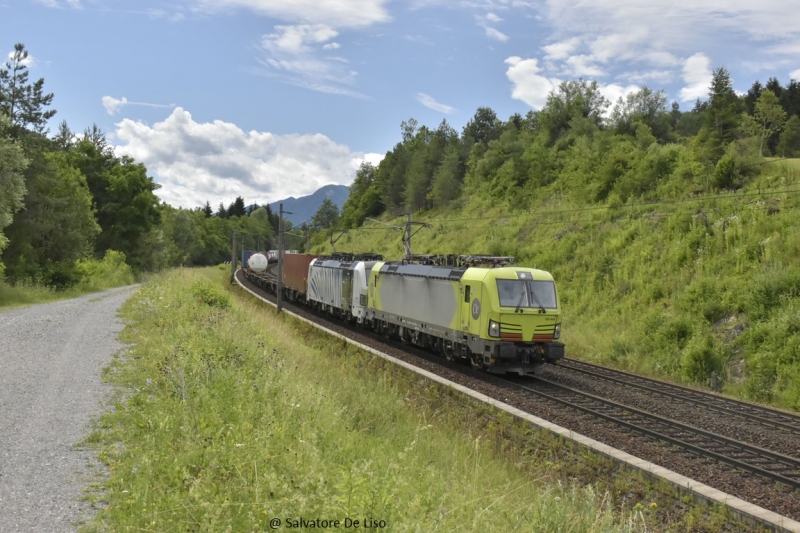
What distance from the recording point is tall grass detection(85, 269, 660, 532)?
476 cm

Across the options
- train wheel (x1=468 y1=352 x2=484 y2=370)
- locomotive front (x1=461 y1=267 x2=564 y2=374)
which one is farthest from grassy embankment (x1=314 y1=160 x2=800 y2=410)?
train wheel (x1=468 y1=352 x2=484 y2=370)

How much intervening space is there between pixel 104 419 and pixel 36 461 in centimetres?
153

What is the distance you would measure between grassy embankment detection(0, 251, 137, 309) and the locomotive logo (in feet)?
65.4

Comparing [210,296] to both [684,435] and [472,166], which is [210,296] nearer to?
[684,435]

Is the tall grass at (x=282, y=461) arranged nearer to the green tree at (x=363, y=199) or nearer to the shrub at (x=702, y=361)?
the shrub at (x=702, y=361)

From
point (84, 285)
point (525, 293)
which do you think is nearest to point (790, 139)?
point (525, 293)

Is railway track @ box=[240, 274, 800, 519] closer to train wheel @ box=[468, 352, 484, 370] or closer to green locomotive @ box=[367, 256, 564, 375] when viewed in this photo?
train wheel @ box=[468, 352, 484, 370]

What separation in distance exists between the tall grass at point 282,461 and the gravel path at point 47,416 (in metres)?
0.33

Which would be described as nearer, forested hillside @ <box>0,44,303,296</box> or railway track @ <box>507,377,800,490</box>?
railway track @ <box>507,377,800,490</box>

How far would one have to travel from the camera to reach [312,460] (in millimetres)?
5656

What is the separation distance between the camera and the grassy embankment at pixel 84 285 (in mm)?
28641

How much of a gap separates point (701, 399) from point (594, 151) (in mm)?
33496

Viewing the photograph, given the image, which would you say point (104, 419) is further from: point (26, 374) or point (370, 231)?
point (370, 231)

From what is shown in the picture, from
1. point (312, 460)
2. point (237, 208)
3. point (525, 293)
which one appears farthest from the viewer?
point (237, 208)
